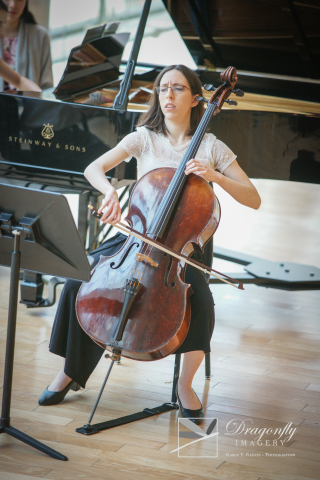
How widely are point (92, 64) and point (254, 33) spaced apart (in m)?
0.97

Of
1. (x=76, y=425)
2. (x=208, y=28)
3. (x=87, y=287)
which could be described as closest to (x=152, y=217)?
(x=87, y=287)

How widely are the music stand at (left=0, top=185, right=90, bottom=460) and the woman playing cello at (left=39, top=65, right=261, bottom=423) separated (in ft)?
0.75

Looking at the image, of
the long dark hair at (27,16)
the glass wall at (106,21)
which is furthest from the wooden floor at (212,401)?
the glass wall at (106,21)

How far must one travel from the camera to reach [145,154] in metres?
1.96

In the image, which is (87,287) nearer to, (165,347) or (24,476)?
→ (165,347)

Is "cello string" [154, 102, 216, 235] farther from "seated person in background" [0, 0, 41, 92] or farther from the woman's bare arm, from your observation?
"seated person in background" [0, 0, 41, 92]

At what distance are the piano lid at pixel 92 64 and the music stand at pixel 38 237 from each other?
4.92ft

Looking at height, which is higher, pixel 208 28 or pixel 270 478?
pixel 208 28

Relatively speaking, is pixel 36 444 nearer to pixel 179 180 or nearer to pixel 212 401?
pixel 212 401

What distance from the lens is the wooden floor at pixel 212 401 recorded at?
5.05ft

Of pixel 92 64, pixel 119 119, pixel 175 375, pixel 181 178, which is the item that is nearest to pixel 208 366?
pixel 175 375

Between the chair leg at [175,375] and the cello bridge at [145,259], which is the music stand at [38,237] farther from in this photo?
the chair leg at [175,375]

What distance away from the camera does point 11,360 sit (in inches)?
58.3

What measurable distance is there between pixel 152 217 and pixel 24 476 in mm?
808
